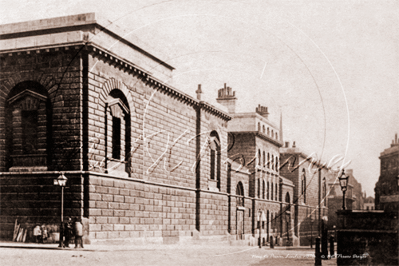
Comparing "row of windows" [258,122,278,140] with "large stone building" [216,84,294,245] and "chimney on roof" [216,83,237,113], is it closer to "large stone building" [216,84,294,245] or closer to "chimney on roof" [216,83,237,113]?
"large stone building" [216,84,294,245]

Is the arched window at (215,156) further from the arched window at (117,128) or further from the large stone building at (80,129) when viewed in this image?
the arched window at (117,128)

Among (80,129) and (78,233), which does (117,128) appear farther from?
(78,233)

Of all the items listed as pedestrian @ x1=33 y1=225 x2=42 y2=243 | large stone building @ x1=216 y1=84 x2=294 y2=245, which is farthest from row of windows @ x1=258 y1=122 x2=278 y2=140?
pedestrian @ x1=33 y1=225 x2=42 y2=243

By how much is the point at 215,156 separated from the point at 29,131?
1768 centimetres

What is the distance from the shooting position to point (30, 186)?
22.1 m

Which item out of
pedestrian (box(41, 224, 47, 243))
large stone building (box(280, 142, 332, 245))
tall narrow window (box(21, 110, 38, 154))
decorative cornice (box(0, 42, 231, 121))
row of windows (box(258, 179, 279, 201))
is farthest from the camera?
large stone building (box(280, 142, 332, 245))

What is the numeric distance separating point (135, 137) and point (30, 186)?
5726 millimetres

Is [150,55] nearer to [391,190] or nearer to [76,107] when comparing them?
[76,107]

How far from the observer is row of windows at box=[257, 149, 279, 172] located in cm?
5423

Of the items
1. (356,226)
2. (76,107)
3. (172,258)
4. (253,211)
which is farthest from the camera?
(253,211)

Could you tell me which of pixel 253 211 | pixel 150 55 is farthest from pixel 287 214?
pixel 150 55

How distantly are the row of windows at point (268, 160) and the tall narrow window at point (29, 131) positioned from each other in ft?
108

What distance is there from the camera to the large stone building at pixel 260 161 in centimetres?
4984

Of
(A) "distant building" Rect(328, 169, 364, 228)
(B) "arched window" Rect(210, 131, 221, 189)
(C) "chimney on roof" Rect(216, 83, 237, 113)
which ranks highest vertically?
Result: (C) "chimney on roof" Rect(216, 83, 237, 113)
